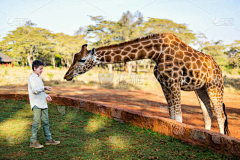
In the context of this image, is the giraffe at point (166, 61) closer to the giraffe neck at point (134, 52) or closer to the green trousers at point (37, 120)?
the giraffe neck at point (134, 52)

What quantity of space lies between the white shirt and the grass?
0.85 metres

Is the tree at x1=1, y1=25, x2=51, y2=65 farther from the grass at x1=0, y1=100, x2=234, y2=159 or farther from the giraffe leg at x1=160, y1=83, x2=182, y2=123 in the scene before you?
the giraffe leg at x1=160, y1=83, x2=182, y2=123

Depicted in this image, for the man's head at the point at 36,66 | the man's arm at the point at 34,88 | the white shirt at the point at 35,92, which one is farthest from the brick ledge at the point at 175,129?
the man's head at the point at 36,66

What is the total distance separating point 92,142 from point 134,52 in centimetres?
208

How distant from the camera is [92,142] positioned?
4.29 m

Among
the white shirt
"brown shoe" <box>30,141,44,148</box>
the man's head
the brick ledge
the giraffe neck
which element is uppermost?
the giraffe neck

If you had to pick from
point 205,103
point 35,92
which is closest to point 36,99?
point 35,92

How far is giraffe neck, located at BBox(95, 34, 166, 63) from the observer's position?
4410 mm

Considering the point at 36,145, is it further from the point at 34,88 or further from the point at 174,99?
the point at 174,99

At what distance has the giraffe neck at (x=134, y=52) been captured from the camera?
441 cm

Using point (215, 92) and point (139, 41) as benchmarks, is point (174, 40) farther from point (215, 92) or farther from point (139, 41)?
point (215, 92)

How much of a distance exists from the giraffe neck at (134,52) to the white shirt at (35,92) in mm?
1280

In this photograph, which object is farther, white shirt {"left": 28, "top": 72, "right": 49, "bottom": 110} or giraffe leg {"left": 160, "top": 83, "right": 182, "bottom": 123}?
giraffe leg {"left": 160, "top": 83, "right": 182, "bottom": 123}

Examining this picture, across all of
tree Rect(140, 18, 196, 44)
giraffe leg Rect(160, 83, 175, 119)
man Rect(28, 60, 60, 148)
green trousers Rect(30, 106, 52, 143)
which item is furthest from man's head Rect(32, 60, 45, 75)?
tree Rect(140, 18, 196, 44)
